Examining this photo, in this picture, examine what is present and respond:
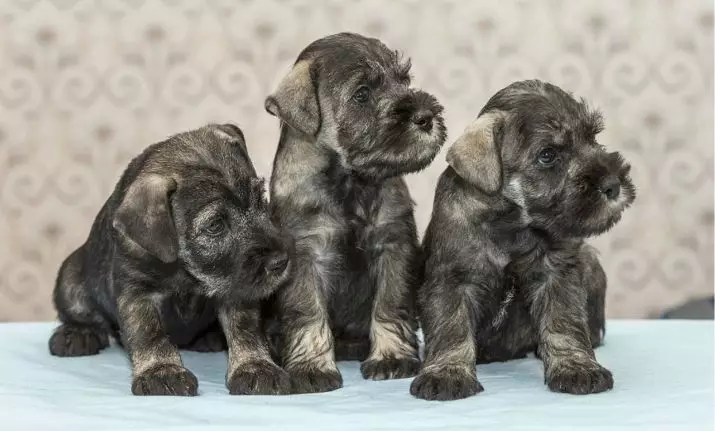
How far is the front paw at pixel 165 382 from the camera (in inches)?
126

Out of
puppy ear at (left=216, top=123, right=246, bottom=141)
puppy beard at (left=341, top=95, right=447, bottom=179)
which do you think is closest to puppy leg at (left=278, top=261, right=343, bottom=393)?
puppy beard at (left=341, top=95, right=447, bottom=179)

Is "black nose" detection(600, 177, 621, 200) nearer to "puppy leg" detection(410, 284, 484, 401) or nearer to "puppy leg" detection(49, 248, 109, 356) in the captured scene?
"puppy leg" detection(410, 284, 484, 401)

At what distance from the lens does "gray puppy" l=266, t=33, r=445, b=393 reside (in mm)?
3482

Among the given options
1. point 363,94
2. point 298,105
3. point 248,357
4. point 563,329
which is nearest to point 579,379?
point 563,329

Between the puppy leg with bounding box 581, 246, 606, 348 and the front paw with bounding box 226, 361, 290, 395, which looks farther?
the puppy leg with bounding box 581, 246, 606, 348

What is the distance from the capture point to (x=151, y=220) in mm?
3215

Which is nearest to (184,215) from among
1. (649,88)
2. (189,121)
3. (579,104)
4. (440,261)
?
(440,261)

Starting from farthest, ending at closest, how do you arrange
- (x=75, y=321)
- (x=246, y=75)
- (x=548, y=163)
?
1. (x=246, y=75)
2. (x=75, y=321)
3. (x=548, y=163)

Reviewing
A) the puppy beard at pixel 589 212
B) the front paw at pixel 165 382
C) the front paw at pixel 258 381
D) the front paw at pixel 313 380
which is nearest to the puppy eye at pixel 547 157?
the puppy beard at pixel 589 212

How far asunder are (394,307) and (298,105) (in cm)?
79

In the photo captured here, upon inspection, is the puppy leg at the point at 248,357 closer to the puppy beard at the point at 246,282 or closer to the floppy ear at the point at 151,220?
the puppy beard at the point at 246,282

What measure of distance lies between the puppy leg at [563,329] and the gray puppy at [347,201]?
0.47 metres

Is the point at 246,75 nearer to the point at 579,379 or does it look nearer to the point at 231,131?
the point at 231,131

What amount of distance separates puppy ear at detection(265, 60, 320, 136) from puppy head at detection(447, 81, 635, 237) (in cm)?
53
